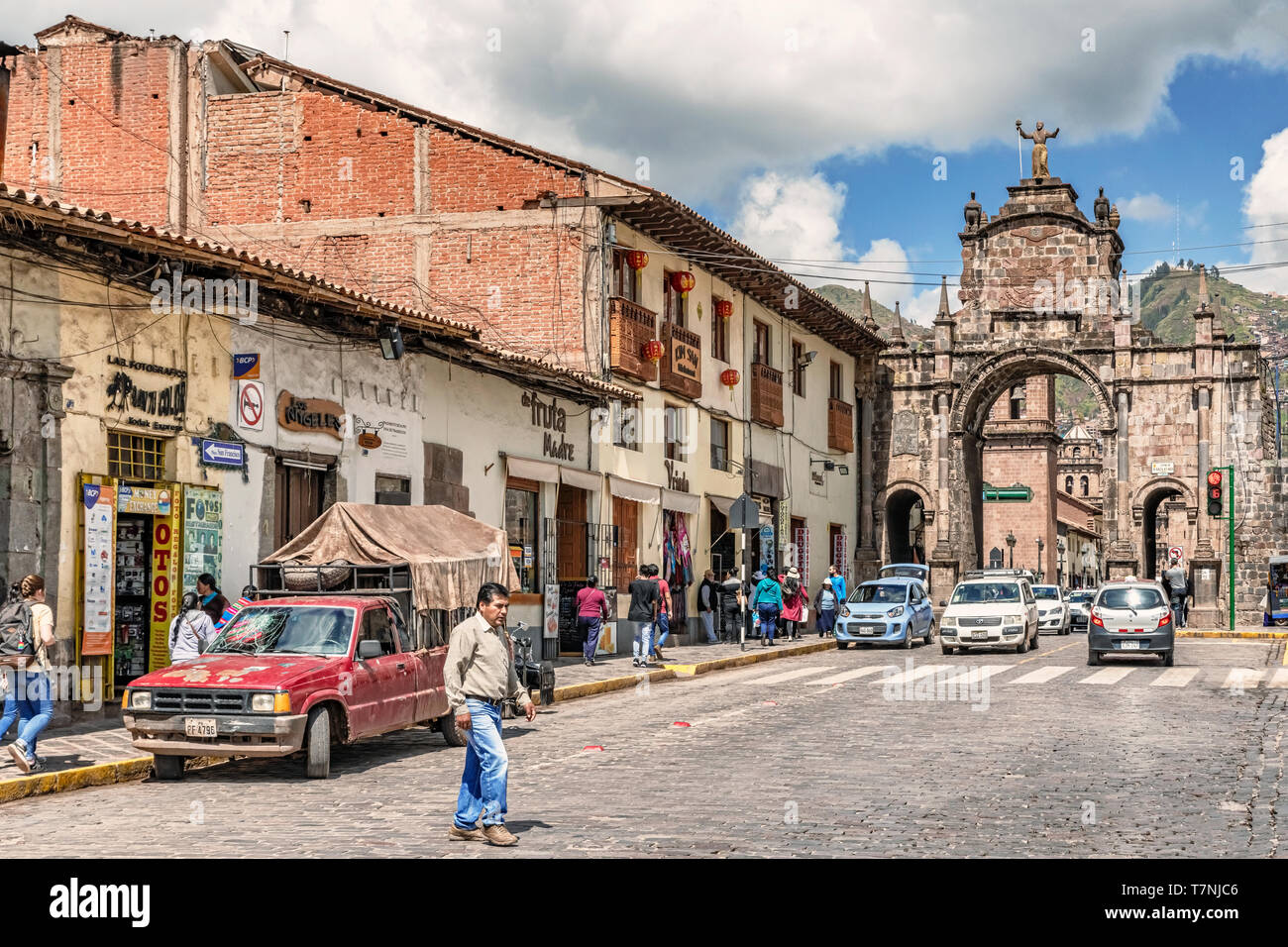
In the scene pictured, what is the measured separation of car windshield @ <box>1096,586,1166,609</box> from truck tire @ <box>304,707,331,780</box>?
54.8 ft

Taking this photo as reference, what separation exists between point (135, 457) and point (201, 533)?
1.29 metres

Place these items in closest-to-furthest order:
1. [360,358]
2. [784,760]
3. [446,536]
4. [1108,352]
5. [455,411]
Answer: [784,760], [446,536], [360,358], [455,411], [1108,352]

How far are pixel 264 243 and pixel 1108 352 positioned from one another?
2802cm

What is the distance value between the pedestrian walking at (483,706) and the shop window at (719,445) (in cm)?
2421

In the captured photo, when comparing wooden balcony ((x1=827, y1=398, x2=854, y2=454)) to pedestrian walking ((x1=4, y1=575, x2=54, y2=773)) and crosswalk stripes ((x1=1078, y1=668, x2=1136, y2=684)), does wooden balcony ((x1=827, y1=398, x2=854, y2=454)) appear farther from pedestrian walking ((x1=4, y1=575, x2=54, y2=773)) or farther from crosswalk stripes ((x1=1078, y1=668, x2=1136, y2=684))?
pedestrian walking ((x1=4, y1=575, x2=54, y2=773))

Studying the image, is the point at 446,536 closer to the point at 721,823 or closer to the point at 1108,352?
the point at 721,823

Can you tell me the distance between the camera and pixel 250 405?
1808 cm

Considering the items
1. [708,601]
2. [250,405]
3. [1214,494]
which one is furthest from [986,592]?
[250,405]

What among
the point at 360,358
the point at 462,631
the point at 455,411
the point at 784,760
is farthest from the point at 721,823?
the point at 455,411

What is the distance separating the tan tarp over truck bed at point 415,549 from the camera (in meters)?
16.0

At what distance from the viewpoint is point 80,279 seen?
50.4ft

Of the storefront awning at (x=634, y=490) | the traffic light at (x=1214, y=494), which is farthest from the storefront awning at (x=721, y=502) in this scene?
the traffic light at (x=1214, y=494)

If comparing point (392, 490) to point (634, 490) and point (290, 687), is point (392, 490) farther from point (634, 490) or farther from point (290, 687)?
point (290, 687)

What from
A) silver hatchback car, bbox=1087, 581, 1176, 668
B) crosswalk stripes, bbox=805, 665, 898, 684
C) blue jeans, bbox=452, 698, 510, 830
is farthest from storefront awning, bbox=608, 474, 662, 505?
blue jeans, bbox=452, 698, 510, 830
